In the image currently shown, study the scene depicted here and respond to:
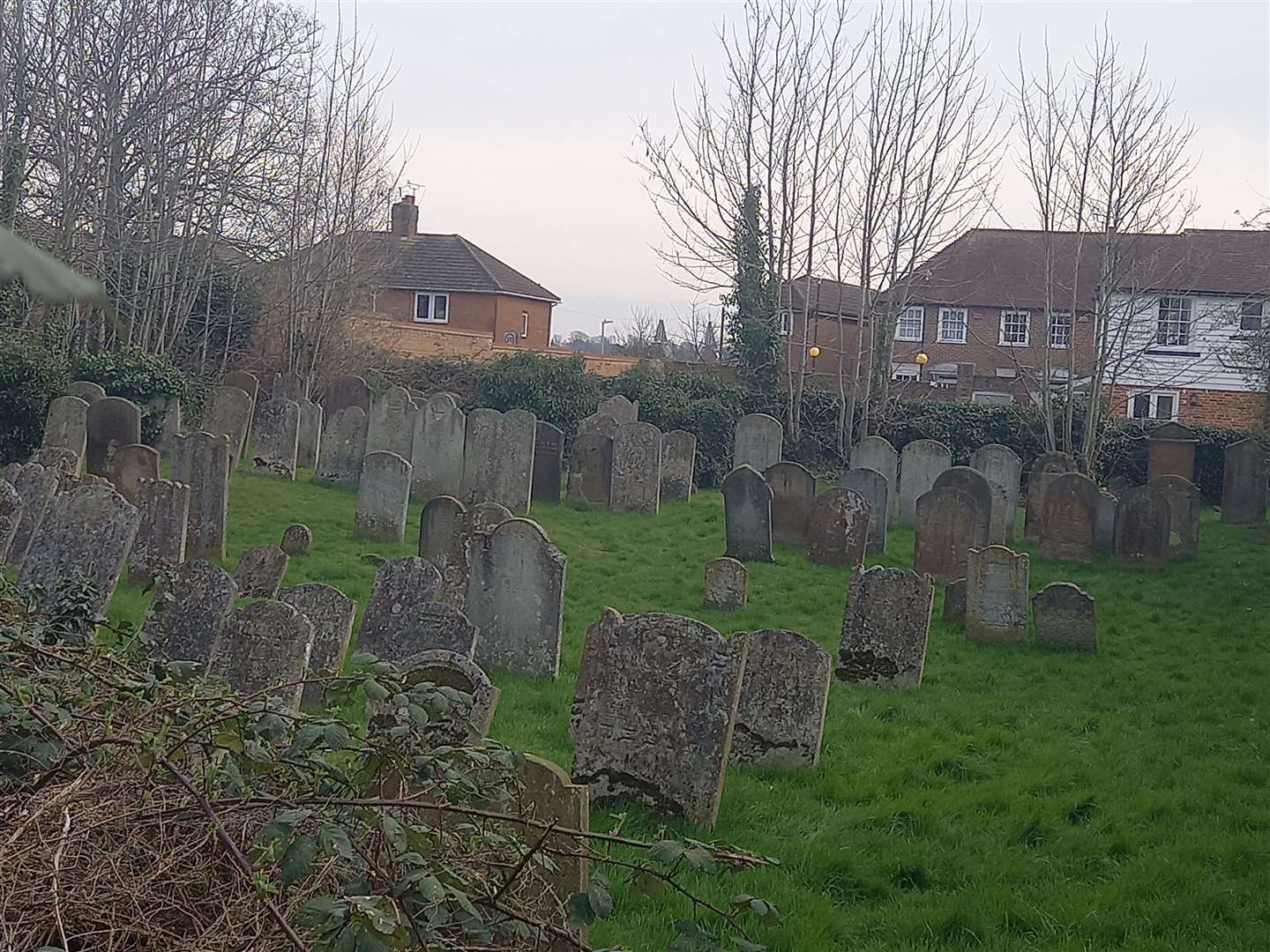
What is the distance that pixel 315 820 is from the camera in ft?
10.1

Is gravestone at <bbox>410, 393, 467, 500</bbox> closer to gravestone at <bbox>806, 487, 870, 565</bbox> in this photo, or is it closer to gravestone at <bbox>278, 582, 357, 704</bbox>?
gravestone at <bbox>806, 487, 870, 565</bbox>

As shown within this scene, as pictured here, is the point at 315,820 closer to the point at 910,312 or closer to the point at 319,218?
the point at 319,218

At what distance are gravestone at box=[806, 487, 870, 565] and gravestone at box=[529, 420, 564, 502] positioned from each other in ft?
14.0

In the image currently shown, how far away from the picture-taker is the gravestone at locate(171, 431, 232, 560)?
12062mm

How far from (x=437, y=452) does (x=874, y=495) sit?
5.84m

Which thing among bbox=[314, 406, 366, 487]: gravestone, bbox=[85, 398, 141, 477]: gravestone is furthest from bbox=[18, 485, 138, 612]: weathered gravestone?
bbox=[314, 406, 366, 487]: gravestone

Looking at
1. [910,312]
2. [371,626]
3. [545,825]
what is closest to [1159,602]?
[371,626]

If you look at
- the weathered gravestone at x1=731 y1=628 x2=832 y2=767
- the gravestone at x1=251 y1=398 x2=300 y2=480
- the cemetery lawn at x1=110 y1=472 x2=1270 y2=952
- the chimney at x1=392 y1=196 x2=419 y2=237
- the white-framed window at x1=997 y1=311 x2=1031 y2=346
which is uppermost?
the chimney at x1=392 y1=196 x2=419 y2=237

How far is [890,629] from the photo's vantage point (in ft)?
30.3

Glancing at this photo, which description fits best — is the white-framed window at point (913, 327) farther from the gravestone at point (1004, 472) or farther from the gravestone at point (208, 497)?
the gravestone at point (208, 497)

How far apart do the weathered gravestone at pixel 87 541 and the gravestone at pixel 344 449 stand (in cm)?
860

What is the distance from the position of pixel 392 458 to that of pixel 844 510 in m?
5.09

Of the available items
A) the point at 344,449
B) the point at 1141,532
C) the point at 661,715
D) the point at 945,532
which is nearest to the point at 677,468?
the point at 344,449

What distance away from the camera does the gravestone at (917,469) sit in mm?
17969
